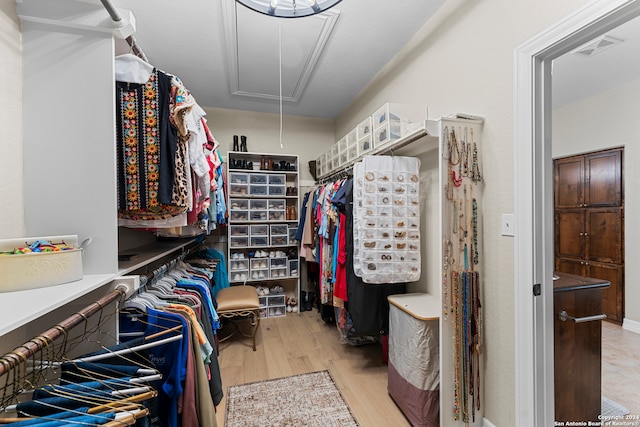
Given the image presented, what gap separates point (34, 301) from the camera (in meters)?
0.71

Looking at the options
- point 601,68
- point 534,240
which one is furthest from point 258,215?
point 601,68

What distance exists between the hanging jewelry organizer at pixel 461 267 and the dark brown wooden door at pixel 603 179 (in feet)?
8.82

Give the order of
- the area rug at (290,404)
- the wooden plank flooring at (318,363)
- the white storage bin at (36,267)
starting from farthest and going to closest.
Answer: the wooden plank flooring at (318,363) → the area rug at (290,404) → the white storage bin at (36,267)

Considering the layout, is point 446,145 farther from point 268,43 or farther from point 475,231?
point 268,43

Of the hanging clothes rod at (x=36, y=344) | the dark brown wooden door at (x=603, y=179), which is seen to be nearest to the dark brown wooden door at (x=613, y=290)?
the dark brown wooden door at (x=603, y=179)

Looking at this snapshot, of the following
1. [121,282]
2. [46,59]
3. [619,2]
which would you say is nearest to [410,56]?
[619,2]

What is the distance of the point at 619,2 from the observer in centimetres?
98

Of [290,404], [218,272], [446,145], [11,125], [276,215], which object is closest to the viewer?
[11,125]

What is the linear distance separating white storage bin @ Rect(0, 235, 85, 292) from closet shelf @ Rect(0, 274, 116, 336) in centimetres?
2

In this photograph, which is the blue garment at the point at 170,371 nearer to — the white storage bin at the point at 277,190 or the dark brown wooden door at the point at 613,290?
the white storage bin at the point at 277,190

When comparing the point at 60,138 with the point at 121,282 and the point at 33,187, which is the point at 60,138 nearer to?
the point at 33,187

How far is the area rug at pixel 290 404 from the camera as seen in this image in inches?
65.0

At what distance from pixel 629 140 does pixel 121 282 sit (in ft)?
14.8

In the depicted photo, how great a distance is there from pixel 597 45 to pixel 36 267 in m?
3.60
